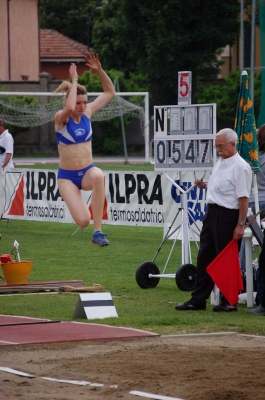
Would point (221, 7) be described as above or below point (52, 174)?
above

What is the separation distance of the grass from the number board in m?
1.72

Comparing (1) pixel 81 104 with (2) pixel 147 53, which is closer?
(1) pixel 81 104

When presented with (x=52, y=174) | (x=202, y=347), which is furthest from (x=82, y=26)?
(x=202, y=347)

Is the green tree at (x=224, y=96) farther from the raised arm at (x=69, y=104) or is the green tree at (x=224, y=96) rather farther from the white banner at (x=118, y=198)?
the raised arm at (x=69, y=104)

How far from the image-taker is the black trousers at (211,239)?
10.7 meters

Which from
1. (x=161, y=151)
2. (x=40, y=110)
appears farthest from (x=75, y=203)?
(x=40, y=110)

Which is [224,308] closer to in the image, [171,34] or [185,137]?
[185,137]

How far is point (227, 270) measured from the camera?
1062 cm

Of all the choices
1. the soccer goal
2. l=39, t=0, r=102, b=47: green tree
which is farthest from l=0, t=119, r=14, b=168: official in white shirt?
l=39, t=0, r=102, b=47: green tree

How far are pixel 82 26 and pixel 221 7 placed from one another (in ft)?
89.1

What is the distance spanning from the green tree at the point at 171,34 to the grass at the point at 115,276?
38331 millimetres

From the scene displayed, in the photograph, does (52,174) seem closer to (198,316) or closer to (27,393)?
(198,316)

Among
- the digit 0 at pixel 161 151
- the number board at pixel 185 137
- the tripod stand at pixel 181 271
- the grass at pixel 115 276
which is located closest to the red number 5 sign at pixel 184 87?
the number board at pixel 185 137

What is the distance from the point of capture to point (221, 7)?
60562mm
